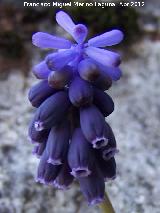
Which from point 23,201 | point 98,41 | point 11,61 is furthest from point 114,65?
point 11,61

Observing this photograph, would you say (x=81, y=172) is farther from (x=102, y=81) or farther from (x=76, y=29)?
(x=76, y=29)

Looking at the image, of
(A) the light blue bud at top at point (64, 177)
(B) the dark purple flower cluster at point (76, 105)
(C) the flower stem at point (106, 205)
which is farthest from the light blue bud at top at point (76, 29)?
(C) the flower stem at point (106, 205)

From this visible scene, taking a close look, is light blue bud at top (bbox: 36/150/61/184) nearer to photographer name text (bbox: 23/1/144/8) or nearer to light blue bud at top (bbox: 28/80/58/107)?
light blue bud at top (bbox: 28/80/58/107)

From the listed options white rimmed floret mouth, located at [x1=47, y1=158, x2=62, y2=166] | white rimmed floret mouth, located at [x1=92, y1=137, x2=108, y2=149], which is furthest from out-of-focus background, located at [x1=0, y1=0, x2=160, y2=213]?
white rimmed floret mouth, located at [x1=92, y1=137, x2=108, y2=149]

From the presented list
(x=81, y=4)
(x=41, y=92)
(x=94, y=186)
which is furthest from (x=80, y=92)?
(x=81, y=4)

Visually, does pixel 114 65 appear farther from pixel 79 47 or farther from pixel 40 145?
pixel 40 145

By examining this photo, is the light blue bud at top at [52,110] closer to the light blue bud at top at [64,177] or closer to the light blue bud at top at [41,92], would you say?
the light blue bud at top at [41,92]
